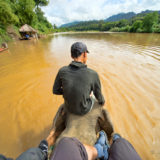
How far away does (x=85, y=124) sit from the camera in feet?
4.00

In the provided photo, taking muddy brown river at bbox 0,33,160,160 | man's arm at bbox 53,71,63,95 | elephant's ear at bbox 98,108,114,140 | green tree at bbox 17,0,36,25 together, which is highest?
green tree at bbox 17,0,36,25

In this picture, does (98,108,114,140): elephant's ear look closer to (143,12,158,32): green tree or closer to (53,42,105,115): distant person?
(53,42,105,115): distant person

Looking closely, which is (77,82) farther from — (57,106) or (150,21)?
(150,21)

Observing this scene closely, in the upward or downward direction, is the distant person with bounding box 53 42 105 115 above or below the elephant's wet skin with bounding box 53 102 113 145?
above

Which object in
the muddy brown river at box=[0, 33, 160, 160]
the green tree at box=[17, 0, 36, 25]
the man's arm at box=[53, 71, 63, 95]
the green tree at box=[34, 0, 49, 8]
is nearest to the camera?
the man's arm at box=[53, 71, 63, 95]

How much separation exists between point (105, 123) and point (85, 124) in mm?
416

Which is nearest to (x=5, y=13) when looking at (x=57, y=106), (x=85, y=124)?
(x=57, y=106)

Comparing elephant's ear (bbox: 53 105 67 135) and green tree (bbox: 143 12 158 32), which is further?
green tree (bbox: 143 12 158 32)

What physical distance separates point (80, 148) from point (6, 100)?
3.05 meters

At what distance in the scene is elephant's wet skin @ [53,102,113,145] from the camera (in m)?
1.12

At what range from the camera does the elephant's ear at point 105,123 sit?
136cm

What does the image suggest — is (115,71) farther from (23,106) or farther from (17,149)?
(17,149)

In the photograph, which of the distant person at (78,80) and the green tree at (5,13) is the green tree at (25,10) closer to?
the green tree at (5,13)

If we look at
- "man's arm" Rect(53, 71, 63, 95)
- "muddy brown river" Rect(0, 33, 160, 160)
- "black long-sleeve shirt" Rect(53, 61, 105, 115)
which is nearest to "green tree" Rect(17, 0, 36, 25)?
"muddy brown river" Rect(0, 33, 160, 160)
